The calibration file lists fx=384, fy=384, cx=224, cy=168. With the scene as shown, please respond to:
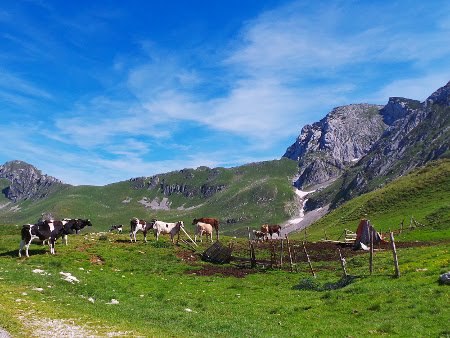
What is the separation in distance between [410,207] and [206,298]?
294ft

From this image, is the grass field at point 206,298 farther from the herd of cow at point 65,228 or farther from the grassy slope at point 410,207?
the grassy slope at point 410,207

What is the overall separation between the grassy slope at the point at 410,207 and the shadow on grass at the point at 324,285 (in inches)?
1645

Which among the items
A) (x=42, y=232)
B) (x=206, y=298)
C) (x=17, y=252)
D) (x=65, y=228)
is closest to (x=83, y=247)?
(x=65, y=228)

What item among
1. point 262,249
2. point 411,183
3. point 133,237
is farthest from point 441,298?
point 411,183

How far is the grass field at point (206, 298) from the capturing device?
17.2m

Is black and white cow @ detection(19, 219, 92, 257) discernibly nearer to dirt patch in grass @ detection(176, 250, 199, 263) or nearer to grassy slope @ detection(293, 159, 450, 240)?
dirt patch in grass @ detection(176, 250, 199, 263)

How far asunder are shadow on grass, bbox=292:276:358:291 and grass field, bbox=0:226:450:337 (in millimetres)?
90

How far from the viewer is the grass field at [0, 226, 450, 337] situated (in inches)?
679

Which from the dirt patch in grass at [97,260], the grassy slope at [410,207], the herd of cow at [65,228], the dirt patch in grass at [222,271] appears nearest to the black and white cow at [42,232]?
the herd of cow at [65,228]

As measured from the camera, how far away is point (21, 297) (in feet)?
66.8

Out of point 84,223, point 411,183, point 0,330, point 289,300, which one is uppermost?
point 411,183

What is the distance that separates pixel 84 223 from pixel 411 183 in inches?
4116

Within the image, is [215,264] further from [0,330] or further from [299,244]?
[0,330]

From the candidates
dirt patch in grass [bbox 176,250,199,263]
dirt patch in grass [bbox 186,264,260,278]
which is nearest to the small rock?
dirt patch in grass [bbox 186,264,260,278]
